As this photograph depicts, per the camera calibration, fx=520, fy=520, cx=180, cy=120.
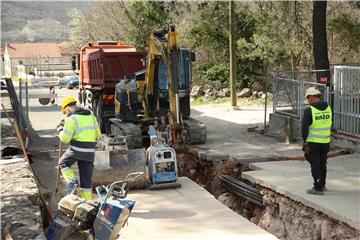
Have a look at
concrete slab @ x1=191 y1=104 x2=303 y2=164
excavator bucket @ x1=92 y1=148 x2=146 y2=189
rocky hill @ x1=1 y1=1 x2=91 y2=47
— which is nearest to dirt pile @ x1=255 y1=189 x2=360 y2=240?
excavator bucket @ x1=92 y1=148 x2=146 y2=189

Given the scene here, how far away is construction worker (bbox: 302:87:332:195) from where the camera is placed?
8.18m

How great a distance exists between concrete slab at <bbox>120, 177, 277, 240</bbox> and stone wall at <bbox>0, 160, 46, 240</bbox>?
4.92 ft

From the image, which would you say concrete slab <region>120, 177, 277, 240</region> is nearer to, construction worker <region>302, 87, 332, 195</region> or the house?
construction worker <region>302, 87, 332, 195</region>

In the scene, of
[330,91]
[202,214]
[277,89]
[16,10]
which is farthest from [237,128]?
[16,10]

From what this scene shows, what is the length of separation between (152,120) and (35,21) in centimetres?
14357

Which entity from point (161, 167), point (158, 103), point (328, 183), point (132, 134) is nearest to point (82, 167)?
point (161, 167)

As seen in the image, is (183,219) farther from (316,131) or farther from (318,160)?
(316,131)

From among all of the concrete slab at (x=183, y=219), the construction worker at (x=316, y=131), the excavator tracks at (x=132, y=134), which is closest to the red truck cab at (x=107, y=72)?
the excavator tracks at (x=132, y=134)

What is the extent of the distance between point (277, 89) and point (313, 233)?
26.4 feet

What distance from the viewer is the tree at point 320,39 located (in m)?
14.6

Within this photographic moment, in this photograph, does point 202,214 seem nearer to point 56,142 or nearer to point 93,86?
point 56,142

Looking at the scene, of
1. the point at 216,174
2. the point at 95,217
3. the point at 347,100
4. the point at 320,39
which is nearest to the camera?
the point at 95,217

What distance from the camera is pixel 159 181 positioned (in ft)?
31.9

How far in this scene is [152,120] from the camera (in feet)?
47.6
